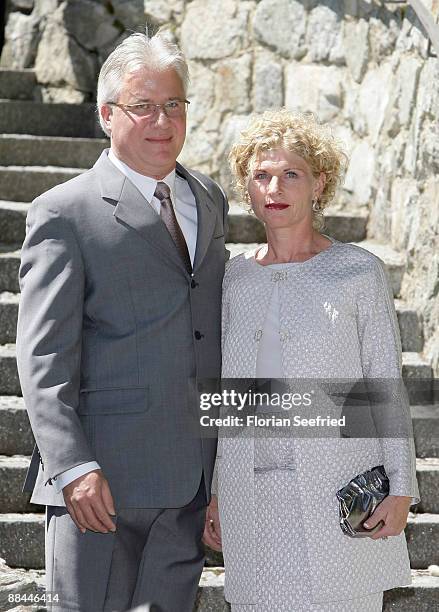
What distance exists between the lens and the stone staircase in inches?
137

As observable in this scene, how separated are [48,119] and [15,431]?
2.42 meters

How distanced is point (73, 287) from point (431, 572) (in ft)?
5.87

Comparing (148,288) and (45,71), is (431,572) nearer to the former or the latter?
(148,288)

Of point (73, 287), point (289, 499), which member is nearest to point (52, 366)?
point (73, 287)

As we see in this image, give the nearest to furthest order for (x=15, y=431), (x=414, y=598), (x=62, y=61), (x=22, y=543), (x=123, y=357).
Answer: (x=123, y=357) → (x=414, y=598) → (x=22, y=543) → (x=15, y=431) → (x=62, y=61)

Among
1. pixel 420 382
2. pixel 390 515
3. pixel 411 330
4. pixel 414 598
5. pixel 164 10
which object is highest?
pixel 164 10

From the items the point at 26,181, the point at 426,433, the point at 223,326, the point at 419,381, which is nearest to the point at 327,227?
the point at 419,381

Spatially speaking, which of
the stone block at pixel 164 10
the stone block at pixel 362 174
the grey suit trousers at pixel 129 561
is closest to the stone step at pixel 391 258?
the stone block at pixel 362 174

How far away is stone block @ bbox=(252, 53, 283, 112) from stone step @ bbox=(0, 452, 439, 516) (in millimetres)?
2216

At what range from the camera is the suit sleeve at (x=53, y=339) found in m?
2.44

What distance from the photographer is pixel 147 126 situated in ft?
8.70

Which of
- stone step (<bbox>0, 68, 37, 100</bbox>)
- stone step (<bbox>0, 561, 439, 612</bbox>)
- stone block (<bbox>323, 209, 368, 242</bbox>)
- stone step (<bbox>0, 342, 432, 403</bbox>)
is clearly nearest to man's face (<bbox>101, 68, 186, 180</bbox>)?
stone step (<bbox>0, 561, 439, 612</bbox>)

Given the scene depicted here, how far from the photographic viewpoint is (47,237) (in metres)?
2.50

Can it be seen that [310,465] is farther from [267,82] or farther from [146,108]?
[267,82]
